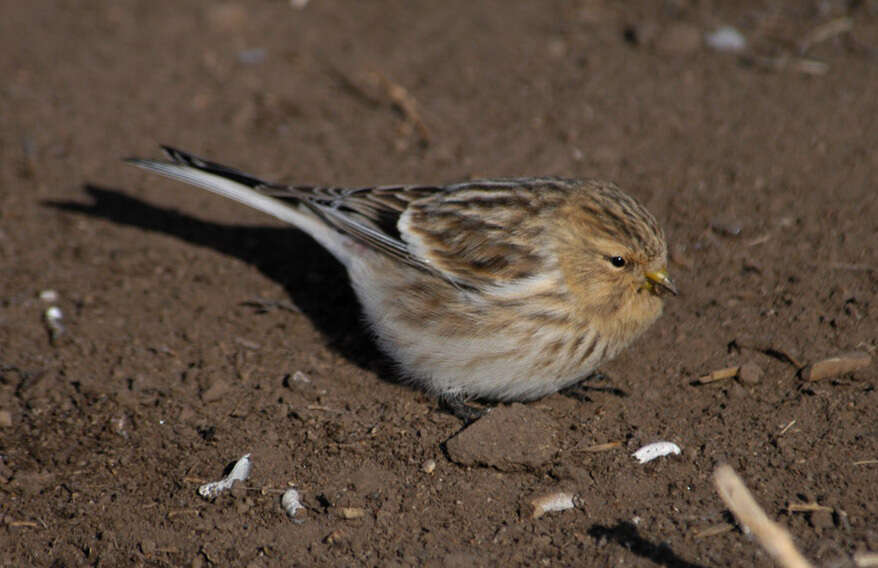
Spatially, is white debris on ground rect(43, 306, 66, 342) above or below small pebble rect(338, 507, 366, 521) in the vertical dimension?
below

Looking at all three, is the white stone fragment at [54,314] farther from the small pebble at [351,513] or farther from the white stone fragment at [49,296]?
the small pebble at [351,513]

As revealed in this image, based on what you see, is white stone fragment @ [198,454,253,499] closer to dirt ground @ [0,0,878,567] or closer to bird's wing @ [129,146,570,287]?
dirt ground @ [0,0,878,567]

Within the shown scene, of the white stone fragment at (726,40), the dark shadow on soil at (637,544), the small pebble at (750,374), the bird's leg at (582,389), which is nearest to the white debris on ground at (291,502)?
the dark shadow on soil at (637,544)

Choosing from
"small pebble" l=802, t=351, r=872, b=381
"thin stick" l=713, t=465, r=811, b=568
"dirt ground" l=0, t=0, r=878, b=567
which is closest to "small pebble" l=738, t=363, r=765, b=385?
"dirt ground" l=0, t=0, r=878, b=567

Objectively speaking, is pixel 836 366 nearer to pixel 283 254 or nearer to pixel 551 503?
pixel 551 503

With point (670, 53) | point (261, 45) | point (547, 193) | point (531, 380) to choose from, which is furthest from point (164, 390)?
point (670, 53)

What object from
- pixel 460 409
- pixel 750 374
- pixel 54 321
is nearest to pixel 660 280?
pixel 750 374
